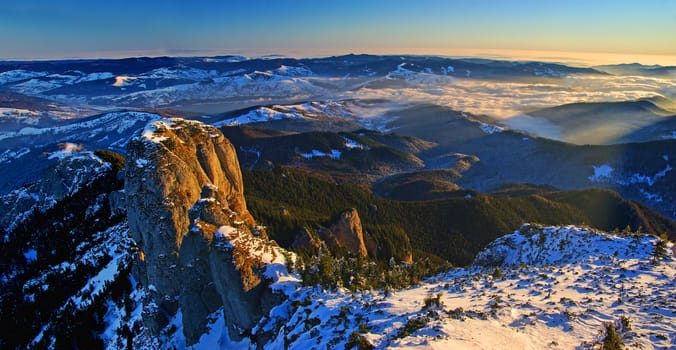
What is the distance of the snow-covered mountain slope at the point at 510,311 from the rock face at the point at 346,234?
4554cm

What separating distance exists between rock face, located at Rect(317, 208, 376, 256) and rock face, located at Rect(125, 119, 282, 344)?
4056 cm

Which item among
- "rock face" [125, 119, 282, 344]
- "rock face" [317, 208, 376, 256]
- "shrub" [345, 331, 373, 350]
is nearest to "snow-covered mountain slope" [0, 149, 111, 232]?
"rock face" [317, 208, 376, 256]

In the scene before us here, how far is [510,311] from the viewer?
2933cm

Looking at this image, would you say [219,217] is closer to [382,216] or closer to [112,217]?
[112,217]

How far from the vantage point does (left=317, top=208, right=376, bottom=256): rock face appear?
86.4 m

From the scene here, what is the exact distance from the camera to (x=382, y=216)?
135 m

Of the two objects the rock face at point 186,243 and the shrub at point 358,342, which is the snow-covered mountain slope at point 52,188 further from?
the shrub at point 358,342

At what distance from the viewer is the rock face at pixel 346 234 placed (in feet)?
283

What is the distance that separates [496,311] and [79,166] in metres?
121

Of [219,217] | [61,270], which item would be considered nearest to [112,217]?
[61,270]

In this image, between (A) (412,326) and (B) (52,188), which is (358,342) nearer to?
(A) (412,326)

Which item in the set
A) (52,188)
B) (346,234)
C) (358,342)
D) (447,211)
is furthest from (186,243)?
(447,211)

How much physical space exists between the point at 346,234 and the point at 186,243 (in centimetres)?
5325

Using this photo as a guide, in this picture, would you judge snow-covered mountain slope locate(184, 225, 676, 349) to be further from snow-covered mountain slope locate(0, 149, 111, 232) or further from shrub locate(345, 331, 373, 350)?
snow-covered mountain slope locate(0, 149, 111, 232)
